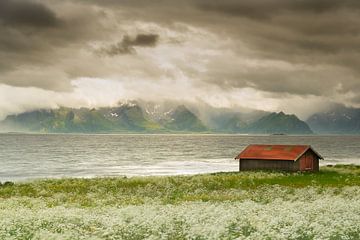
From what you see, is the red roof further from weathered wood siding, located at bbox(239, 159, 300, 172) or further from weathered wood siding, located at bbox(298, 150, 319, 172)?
weathered wood siding, located at bbox(298, 150, 319, 172)

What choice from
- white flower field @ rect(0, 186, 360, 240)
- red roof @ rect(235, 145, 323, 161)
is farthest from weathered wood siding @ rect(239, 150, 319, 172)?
white flower field @ rect(0, 186, 360, 240)

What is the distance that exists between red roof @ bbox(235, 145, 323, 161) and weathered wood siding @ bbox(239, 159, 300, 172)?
0.82m

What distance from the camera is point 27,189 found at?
63.9 meters

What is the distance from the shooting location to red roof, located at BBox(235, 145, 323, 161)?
88.5m

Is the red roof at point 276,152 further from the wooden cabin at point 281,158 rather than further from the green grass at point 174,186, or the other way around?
the green grass at point 174,186

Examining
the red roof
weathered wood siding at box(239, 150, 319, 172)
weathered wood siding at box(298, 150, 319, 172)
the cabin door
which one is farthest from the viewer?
the cabin door

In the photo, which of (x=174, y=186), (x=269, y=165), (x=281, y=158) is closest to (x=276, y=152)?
(x=269, y=165)

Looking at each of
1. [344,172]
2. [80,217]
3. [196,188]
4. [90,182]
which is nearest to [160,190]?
[196,188]

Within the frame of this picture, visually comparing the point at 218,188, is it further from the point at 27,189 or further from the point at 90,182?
the point at 27,189

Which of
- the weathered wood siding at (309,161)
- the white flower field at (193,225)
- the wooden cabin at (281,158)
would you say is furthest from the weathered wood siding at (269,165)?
the white flower field at (193,225)

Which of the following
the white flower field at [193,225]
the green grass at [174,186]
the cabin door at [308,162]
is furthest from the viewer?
the cabin door at [308,162]

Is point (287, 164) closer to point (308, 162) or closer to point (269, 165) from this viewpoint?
point (269, 165)

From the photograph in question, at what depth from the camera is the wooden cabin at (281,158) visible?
88.1m

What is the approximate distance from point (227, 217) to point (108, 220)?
6806 mm
